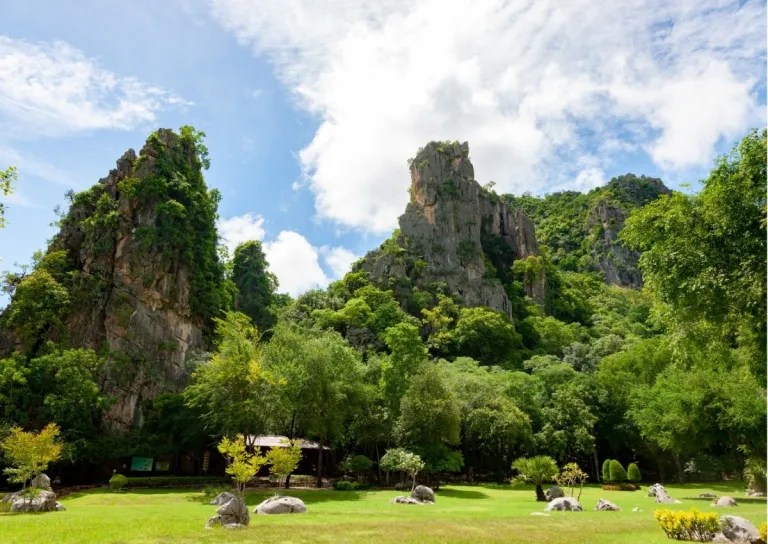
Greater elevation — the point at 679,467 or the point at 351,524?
the point at 679,467

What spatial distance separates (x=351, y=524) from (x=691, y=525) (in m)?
9.01

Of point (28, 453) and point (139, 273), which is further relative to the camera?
point (139, 273)

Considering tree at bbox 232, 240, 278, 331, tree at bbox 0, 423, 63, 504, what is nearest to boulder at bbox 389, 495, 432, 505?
tree at bbox 0, 423, 63, 504

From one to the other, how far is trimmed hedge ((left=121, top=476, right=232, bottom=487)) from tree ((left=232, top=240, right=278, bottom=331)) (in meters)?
24.6

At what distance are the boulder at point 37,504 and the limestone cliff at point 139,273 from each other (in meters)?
18.9

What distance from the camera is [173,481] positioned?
32.2 m

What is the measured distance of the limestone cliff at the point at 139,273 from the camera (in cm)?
4119

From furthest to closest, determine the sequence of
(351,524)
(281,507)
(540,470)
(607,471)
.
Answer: (607,471) < (540,470) < (281,507) < (351,524)

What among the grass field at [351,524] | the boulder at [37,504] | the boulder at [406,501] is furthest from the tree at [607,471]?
the boulder at [37,504]

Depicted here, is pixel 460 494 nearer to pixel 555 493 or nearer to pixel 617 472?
pixel 555 493

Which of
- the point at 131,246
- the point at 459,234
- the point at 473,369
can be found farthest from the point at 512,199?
the point at 131,246

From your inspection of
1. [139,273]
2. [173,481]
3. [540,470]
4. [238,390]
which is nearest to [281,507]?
[238,390]

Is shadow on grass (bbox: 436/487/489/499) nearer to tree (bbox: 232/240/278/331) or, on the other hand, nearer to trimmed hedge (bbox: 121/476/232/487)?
trimmed hedge (bbox: 121/476/232/487)

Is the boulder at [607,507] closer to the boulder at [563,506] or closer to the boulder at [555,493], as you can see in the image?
the boulder at [563,506]
